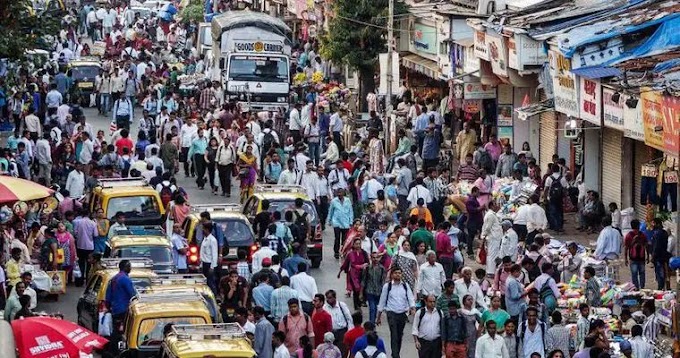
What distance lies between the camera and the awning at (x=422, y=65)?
1938 inches

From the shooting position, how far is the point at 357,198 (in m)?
35.1

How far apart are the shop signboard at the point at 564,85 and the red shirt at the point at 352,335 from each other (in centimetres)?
1353

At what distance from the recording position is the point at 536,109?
37.8 metres

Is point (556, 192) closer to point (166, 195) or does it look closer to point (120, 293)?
point (166, 195)

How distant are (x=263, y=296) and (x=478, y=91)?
65.4 feet

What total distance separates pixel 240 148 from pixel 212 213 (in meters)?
9.32

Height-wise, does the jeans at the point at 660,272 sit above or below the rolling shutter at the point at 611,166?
below

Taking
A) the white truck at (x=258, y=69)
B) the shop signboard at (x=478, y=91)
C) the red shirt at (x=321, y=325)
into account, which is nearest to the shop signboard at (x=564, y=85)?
the shop signboard at (x=478, y=91)

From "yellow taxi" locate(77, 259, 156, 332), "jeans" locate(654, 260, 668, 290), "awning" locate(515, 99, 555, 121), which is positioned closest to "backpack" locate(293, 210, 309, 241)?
"yellow taxi" locate(77, 259, 156, 332)

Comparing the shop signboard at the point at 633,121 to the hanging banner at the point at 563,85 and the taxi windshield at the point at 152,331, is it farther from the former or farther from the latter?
the taxi windshield at the point at 152,331

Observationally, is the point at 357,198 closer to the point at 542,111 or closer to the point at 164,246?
the point at 542,111

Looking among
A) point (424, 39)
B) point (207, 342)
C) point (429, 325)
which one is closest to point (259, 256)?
point (429, 325)

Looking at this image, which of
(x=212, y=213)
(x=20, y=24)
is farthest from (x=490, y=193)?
(x=20, y=24)

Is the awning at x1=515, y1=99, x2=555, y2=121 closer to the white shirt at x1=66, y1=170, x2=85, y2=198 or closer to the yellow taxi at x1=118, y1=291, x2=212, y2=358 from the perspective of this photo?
the white shirt at x1=66, y1=170, x2=85, y2=198
